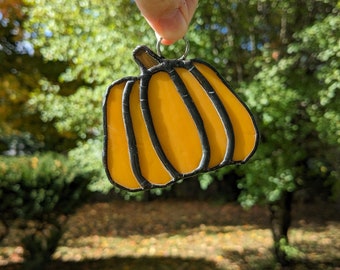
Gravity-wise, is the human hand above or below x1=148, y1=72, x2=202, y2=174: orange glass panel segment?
above

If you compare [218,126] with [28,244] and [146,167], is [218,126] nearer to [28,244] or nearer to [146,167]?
[146,167]

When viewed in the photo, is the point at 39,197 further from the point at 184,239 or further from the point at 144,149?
the point at 144,149

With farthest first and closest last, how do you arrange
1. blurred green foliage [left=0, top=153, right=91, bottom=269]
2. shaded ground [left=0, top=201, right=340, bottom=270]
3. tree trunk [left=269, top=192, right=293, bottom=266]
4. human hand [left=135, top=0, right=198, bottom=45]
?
shaded ground [left=0, top=201, right=340, bottom=270] → tree trunk [left=269, top=192, right=293, bottom=266] → blurred green foliage [left=0, top=153, right=91, bottom=269] → human hand [left=135, top=0, right=198, bottom=45]

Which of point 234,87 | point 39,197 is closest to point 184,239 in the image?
point 39,197

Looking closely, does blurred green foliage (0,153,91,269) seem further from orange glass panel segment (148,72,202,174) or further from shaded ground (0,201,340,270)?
orange glass panel segment (148,72,202,174)

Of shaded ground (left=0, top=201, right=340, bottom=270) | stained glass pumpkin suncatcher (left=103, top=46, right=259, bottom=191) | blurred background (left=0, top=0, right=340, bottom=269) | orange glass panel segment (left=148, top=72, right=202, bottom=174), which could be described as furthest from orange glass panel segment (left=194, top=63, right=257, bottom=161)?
shaded ground (left=0, top=201, right=340, bottom=270)

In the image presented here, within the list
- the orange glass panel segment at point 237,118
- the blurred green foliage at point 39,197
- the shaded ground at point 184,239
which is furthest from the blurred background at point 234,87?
the orange glass panel segment at point 237,118

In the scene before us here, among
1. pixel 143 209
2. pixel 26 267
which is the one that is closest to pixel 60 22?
pixel 26 267
